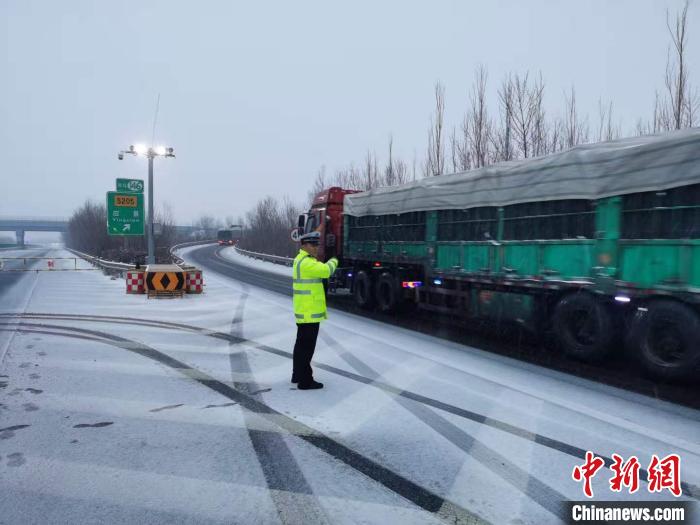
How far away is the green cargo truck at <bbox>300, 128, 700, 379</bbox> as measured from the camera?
595 cm

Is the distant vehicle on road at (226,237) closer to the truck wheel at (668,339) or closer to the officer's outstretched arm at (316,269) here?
the officer's outstretched arm at (316,269)

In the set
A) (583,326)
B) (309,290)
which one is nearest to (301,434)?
(309,290)

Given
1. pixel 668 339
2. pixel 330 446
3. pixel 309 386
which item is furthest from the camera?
pixel 668 339

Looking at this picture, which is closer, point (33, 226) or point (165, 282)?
point (165, 282)

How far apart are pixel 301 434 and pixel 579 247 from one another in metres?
5.30

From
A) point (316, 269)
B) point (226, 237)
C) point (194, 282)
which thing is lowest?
point (194, 282)

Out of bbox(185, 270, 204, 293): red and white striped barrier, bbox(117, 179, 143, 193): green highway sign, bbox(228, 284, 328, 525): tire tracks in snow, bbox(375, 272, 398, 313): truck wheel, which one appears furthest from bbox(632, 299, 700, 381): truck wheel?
bbox(117, 179, 143, 193): green highway sign

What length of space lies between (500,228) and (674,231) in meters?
3.15

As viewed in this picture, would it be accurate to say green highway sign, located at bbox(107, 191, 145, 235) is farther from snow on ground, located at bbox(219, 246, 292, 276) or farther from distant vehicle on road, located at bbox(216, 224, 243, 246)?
distant vehicle on road, located at bbox(216, 224, 243, 246)

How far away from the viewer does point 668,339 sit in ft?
20.0

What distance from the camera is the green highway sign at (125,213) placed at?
21312 millimetres

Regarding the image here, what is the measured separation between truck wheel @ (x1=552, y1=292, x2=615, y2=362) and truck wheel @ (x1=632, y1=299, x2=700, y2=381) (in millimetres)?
481

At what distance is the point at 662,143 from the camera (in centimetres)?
619

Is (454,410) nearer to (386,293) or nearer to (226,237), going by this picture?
(386,293)
